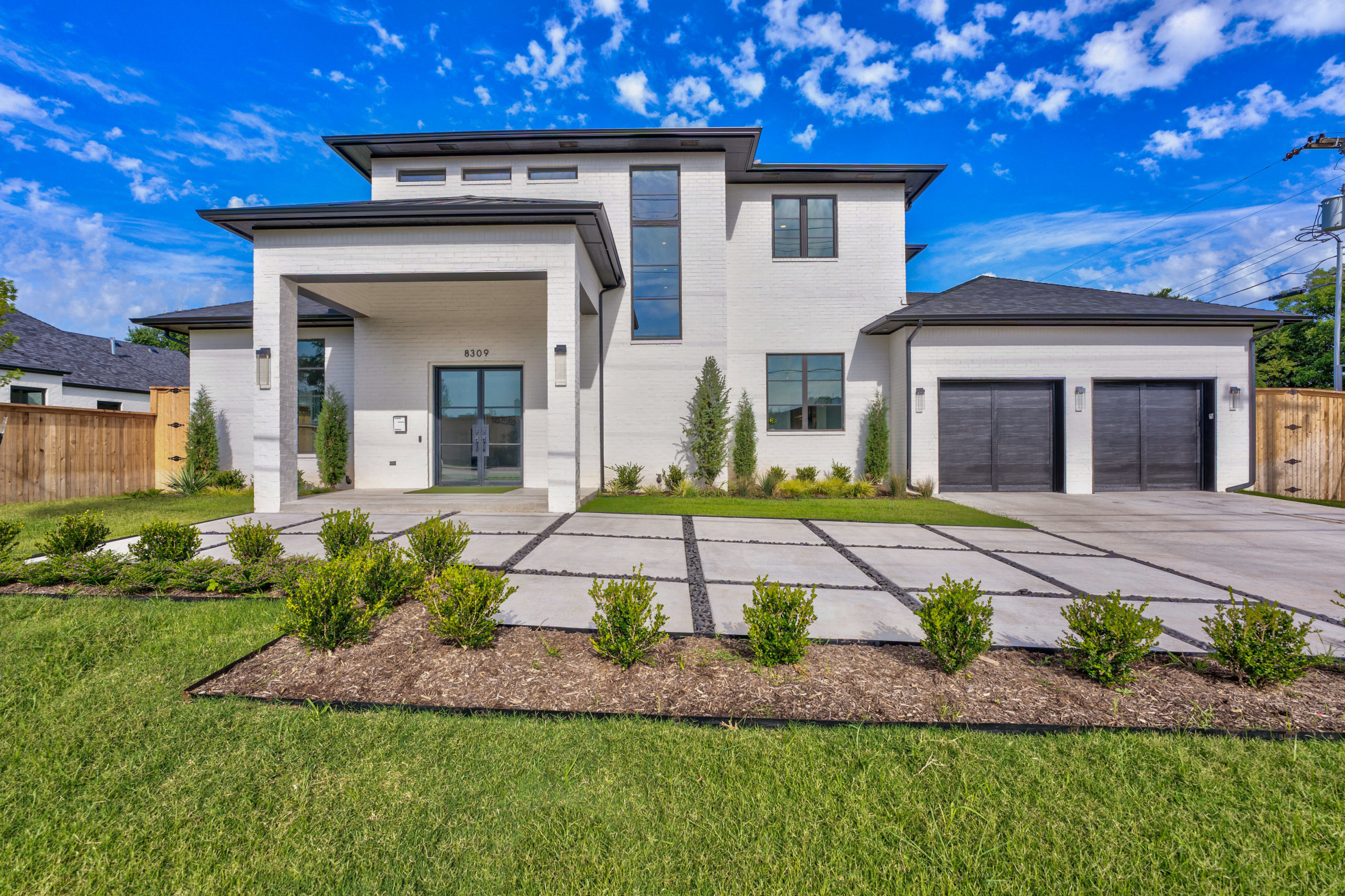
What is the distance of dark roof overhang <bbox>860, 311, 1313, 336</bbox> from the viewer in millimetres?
10117

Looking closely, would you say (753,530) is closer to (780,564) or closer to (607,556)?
(780,564)

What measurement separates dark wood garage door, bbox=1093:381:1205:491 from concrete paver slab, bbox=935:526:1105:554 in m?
5.61

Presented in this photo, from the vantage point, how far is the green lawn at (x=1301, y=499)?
9277 mm

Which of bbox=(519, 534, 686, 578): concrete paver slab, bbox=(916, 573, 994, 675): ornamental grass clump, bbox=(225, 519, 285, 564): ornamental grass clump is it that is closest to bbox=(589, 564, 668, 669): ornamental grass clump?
bbox=(916, 573, 994, 675): ornamental grass clump

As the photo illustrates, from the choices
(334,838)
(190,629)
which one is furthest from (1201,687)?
(190,629)

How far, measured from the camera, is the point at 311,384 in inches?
436

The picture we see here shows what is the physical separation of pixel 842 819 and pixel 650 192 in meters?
11.3

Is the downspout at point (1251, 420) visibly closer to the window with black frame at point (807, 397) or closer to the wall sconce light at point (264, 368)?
the window with black frame at point (807, 397)

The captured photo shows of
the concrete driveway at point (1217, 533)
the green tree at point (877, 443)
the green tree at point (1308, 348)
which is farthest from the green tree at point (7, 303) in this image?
the green tree at point (1308, 348)

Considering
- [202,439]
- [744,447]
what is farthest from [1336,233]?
[202,439]

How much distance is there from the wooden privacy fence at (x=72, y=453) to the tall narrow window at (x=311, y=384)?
3.23 meters

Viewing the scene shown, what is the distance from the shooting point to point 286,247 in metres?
7.53

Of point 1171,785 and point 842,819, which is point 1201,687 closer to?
point 1171,785

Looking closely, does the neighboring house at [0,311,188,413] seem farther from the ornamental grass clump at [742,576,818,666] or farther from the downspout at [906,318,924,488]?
the downspout at [906,318,924,488]
